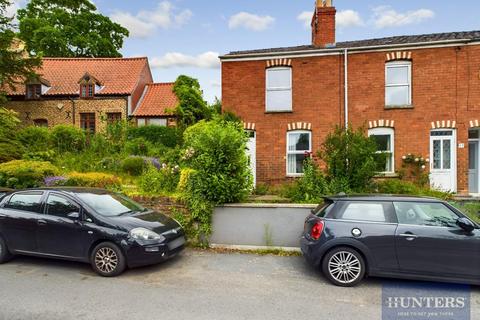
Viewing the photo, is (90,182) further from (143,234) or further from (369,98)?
(369,98)

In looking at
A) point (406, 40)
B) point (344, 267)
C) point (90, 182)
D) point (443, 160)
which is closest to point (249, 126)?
point (90, 182)

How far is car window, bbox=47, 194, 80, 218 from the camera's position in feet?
19.1

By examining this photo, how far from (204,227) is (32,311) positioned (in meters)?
3.80

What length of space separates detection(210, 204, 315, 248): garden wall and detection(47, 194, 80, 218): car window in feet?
10.1

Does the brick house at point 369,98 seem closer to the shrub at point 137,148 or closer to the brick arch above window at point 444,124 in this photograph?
the brick arch above window at point 444,124

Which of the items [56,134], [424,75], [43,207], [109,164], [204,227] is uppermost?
[424,75]

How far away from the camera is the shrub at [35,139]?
13.5 meters

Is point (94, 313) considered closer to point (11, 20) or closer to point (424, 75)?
point (424, 75)

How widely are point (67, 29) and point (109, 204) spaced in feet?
103

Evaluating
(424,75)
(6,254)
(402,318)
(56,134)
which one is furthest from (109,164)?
(424,75)

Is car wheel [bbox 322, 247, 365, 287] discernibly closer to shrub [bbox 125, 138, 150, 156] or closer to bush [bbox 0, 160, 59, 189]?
bush [bbox 0, 160, 59, 189]

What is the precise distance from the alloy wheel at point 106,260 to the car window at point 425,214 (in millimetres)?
4930

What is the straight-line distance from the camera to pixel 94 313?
4.06 metres

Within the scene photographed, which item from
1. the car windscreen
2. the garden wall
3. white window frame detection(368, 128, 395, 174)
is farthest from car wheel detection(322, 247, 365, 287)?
white window frame detection(368, 128, 395, 174)
